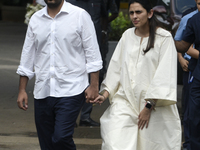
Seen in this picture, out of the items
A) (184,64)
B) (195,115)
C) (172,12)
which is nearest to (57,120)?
(195,115)

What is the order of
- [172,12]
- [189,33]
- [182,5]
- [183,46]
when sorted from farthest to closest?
[182,5]
[172,12]
[183,46]
[189,33]

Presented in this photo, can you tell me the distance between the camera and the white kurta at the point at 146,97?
3.81 m

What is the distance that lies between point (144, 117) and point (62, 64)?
0.83 metres

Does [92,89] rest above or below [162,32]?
below

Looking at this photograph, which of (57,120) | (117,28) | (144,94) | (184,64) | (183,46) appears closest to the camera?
(57,120)

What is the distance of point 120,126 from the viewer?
378 cm

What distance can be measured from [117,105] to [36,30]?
959 mm

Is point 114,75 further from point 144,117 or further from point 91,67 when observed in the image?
point 144,117

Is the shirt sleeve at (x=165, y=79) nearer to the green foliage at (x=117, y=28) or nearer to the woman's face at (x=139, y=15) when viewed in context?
the woman's face at (x=139, y=15)

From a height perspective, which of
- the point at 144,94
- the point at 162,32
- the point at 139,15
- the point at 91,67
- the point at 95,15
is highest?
the point at 139,15

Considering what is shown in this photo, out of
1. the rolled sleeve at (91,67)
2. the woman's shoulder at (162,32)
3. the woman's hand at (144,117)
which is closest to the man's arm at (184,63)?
the woman's shoulder at (162,32)

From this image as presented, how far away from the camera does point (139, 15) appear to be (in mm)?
4012

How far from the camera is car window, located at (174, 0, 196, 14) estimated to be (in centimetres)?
921

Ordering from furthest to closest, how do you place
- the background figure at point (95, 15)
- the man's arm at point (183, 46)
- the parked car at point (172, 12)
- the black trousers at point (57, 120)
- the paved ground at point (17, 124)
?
the parked car at point (172, 12), the background figure at point (95, 15), the paved ground at point (17, 124), the man's arm at point (183, 46), the black trousers at point (57, 120)
